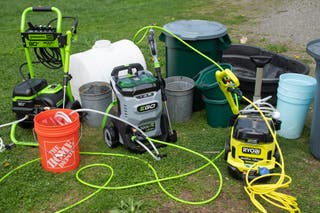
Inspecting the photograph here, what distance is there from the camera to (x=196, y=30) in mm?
4195

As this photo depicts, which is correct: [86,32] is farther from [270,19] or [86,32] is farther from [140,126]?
[140,126]

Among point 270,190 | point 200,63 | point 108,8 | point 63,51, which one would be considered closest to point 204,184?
point 270,190

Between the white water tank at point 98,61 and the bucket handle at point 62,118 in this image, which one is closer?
the bucket handle at point 62,118

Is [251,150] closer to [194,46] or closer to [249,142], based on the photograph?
[249,142]

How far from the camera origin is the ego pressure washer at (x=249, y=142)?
3010 millimetres

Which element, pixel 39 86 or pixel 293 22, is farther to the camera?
pixel 293 22

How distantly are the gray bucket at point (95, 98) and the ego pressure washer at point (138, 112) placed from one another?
36cm

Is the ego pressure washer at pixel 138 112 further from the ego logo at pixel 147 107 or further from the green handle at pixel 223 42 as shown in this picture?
the green handle at pixel 223 42

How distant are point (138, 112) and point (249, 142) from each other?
105 cm

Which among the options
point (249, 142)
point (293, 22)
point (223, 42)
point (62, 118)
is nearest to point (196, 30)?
point (223, 42)

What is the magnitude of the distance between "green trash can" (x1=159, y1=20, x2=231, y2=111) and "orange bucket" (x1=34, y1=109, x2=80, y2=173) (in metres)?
1.42

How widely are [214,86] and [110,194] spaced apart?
1522mm

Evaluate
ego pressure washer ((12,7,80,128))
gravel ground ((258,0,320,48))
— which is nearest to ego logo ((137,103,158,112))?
ego pressure washer ((12,7,80,128))

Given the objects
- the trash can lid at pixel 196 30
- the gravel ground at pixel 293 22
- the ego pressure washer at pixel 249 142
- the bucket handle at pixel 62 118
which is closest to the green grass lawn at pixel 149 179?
the ego pressure washer at pixel 249 142
